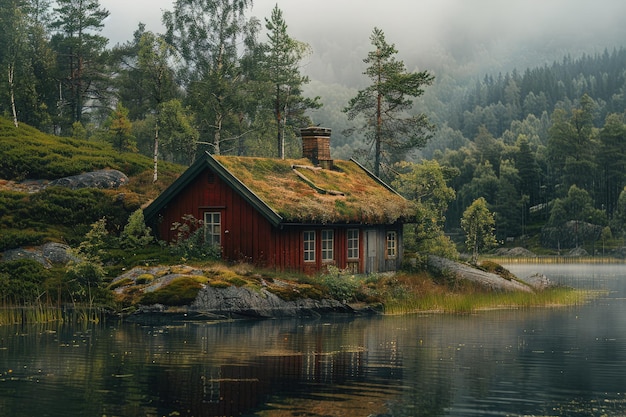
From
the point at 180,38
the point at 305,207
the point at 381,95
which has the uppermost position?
the point at 180,38

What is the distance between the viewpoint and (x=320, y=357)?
2577cm

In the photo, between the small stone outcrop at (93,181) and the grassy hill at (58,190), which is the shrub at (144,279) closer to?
the grassy hill at (58,190)

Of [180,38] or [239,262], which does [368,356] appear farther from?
[180,38]

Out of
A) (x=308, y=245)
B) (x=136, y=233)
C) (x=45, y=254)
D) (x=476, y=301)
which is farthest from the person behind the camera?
(x=136, y=233)

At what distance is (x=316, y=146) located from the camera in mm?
50312

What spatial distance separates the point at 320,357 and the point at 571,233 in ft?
371

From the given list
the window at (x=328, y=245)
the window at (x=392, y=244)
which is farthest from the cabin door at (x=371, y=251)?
the window at (x=328, y=245)

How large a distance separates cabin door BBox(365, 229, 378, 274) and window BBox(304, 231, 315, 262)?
3680 millimetres

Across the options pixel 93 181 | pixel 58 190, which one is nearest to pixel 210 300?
pixel 58 190

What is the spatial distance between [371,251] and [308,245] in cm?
444

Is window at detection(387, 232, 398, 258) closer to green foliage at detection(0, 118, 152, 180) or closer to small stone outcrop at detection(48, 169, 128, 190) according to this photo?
small stone outcrop at detection(48, 169, 128, 190)

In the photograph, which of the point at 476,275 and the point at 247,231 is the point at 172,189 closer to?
the point at 247,231

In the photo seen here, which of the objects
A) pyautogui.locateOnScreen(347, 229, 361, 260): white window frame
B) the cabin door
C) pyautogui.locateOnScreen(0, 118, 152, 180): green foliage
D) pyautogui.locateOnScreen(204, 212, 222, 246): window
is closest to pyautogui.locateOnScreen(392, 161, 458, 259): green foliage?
the cabin door

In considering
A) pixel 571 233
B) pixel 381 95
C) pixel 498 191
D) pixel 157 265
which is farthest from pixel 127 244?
pixel 498 191
